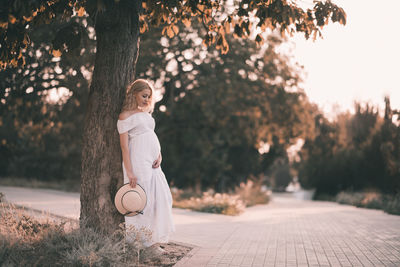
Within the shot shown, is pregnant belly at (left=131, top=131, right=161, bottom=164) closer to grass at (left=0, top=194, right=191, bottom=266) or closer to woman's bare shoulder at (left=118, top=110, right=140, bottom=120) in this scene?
woman's bare shoulder at (left=118, top=110, right=140, bottom=120)

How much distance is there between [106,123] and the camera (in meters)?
5.24

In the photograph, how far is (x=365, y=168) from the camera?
21766 mm

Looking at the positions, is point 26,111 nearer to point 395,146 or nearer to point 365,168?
point 395,146

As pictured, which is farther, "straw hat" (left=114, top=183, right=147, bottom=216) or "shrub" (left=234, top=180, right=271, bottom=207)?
"shrub" (left=234, top=180, right=271, bottom=207)

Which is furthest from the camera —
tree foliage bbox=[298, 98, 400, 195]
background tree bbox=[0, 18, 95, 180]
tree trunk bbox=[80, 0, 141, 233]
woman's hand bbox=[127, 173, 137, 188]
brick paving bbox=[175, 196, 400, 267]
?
tree foliage bbox=[298, 98, 400, 195]

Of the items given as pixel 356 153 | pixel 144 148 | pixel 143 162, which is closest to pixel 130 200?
pixel 143 162

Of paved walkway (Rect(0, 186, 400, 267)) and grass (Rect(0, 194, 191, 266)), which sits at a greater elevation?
grass (Rect(0, 194, 191, 266))

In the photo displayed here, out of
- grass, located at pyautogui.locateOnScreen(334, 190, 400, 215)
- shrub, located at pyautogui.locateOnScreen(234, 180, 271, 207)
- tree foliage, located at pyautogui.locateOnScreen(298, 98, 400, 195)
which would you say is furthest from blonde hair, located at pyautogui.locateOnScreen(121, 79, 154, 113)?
tree foliage, located at pyautogui.locateOnScreen(298, 98, 400, 195)

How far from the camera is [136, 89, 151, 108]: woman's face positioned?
5.26m

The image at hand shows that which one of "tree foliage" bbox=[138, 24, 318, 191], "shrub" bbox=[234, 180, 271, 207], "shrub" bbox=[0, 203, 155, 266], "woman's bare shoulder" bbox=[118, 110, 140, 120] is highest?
Result: "tree foliage" bbox=[138, 24, 318, 191]

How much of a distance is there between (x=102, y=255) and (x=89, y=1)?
8.93 ft

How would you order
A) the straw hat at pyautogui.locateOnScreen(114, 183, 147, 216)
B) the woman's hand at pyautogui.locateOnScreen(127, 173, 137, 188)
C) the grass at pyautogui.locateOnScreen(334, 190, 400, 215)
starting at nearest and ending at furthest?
the straw hat at pyautogui.locateOnScreen(114, 183, 147, 216) → the woman's hand at pyautogui.locateOnScreen(127, 173, 137, 188) → the grass at pyautogui.locateOnScreen(334, 190, 400, 215)

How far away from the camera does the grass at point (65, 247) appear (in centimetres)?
420

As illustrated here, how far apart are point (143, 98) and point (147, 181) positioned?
1.12 metres
